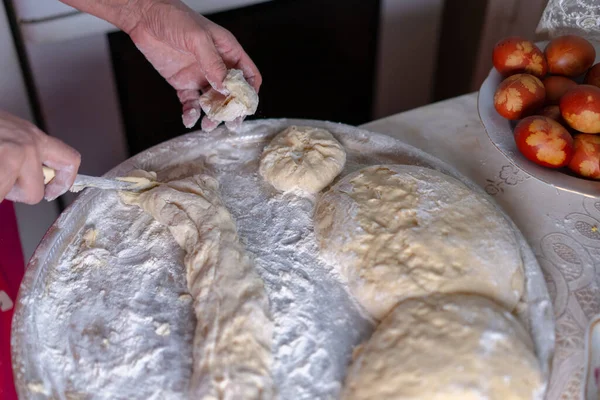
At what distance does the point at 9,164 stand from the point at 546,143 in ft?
3.64

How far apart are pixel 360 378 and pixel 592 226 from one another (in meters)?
0.75

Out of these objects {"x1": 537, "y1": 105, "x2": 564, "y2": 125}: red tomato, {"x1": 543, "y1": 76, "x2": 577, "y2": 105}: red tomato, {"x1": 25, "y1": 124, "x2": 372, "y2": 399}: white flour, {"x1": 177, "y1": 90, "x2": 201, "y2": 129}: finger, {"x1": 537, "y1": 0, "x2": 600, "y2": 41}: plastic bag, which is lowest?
{"x1": 25, "y1": 124, "x2": 372, "y2": 399}: white flour

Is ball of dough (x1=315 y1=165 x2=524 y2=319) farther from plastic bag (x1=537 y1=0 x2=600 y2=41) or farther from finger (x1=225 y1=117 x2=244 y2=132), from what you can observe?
plastic bag (x1=537 y1=0 x2=600 y2=41)

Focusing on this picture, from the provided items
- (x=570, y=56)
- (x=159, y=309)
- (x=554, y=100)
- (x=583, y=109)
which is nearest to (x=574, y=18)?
(x=570, y=56)

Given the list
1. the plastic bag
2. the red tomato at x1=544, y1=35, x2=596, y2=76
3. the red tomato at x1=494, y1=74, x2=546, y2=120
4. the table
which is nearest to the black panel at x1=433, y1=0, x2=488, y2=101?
the plastic bag

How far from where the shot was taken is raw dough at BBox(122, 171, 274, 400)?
902 millimetres

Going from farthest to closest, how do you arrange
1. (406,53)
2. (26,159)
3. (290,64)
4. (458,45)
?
(458,45) < (406,53) < (290,64) < (26,159)

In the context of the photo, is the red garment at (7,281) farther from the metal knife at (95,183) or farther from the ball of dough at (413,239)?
the ball of dough at (413,239)

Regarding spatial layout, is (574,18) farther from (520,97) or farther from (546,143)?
(546,143)

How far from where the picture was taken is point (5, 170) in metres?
0.91

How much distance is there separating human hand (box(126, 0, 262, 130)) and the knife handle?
43 cm

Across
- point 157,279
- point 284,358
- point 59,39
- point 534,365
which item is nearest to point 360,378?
point 284,358

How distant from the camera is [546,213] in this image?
1281 millimetres

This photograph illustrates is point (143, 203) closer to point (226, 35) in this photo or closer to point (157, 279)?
point (157, 279)
